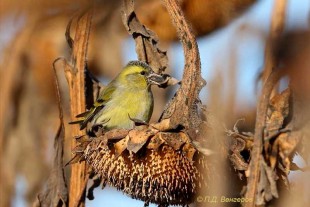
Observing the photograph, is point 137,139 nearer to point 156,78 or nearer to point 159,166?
point 159,166

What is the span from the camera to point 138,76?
7.16 feet

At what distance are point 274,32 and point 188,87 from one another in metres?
0.32

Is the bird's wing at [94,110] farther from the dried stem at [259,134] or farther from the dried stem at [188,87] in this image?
the dried stem at [259,134]

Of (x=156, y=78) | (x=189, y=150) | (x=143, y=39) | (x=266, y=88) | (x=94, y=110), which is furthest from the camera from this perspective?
(x=94, y=110)

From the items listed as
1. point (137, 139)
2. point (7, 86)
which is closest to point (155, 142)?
point (137, 139)

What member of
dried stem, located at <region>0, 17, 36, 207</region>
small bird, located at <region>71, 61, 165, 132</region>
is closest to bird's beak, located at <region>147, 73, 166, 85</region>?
small bird, located at <region>71, 61, 165, 132</region>

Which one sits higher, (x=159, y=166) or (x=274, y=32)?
(x=274, y=32)

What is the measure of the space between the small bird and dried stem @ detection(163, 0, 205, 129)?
394mm

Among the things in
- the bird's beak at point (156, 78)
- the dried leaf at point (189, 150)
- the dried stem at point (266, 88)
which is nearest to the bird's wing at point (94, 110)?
the bird's beak at point (156, 78)

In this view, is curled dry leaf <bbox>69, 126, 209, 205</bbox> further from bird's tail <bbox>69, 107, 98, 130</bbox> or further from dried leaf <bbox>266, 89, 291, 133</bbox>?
bird's tail <bbox>69, 107, 98, 130</bbox>

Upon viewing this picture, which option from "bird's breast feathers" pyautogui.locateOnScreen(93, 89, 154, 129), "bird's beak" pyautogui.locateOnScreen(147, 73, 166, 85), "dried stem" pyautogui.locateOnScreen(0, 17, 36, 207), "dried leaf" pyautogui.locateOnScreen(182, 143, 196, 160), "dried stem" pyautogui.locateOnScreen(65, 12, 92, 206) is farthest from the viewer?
"bird's breast feathers" pyautogui.locateOnScreen(93, 89, 154, 129)

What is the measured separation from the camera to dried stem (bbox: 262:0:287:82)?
Result: 1.04 meters

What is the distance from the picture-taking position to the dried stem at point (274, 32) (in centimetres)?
104

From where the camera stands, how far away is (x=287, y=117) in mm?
1362
